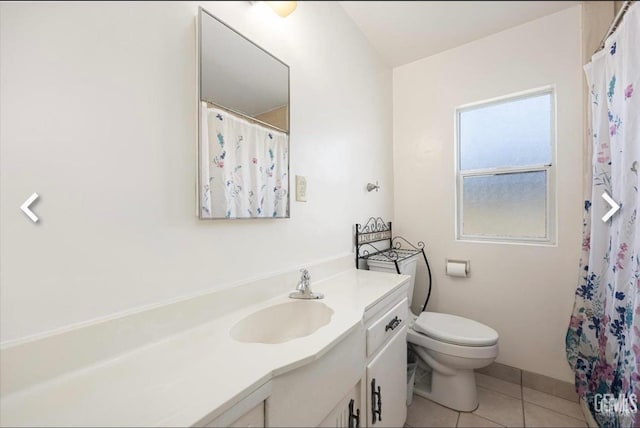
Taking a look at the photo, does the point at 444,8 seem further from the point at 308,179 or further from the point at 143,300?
the point at 143,300

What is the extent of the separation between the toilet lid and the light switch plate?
1.11m

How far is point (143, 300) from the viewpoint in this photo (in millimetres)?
756

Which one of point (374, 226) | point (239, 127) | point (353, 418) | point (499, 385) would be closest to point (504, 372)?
point (499, 385)

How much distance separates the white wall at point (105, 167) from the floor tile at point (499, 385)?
1.82 m

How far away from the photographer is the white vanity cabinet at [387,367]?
3.51 ft

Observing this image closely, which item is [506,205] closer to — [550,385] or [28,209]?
[550,385]

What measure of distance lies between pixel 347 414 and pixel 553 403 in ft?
5.26

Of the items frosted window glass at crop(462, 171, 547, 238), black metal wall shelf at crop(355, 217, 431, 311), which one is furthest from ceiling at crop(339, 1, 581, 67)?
black metal wall shelf at crop(355, 217, 431, 311)

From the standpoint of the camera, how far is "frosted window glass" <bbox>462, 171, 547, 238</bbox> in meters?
1.82

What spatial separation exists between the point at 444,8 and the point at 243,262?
194cm

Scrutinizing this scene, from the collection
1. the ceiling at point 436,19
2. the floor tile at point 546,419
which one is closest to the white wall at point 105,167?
the ceiling at point 436,19

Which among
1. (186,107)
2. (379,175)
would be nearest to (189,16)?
(186,107)

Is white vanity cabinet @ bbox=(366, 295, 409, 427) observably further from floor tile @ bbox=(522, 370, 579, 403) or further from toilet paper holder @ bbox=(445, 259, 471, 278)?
floor tile @ bbox=(522, 370, 579, 403)

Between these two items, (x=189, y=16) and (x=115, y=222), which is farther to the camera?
(x=189, y=16)
